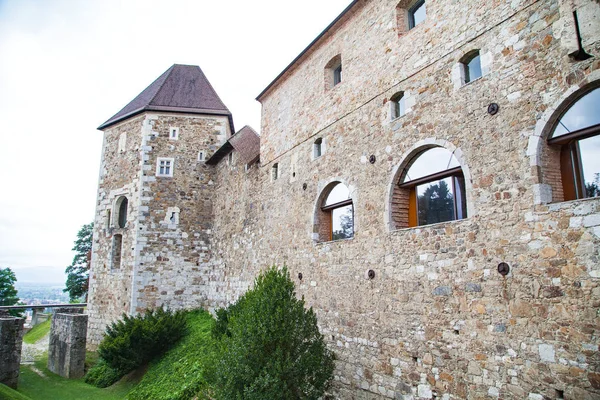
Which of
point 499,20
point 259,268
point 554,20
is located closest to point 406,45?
point 499,20

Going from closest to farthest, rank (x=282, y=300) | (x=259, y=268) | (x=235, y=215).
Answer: (x=282, y=300), (x=259, y=268), (x=235, y=215)

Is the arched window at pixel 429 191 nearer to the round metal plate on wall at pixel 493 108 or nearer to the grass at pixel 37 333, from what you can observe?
the round metal plate on wall at pixel 493 108

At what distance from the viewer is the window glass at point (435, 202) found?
21.6 feet

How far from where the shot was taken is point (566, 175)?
525 cm

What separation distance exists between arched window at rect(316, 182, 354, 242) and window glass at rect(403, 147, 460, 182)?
1748mm

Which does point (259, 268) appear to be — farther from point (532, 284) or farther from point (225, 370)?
point (532, 284)

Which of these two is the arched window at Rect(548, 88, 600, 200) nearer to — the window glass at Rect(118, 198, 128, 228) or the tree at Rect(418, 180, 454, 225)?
the tree at Rect(418, 180, 454, 225)

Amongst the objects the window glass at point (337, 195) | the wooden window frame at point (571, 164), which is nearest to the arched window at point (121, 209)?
the window glass at point (337, 195)

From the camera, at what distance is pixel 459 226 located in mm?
6180

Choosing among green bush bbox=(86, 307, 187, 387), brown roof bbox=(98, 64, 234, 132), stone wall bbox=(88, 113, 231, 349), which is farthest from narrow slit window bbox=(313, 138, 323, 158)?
brown roof bbox=(98, 64, 234, 132)

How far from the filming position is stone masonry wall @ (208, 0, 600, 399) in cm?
490

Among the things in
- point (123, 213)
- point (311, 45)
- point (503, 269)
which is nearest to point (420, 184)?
point (503, 269)

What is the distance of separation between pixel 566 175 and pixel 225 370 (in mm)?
5438

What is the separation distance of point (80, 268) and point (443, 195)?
111 feet
